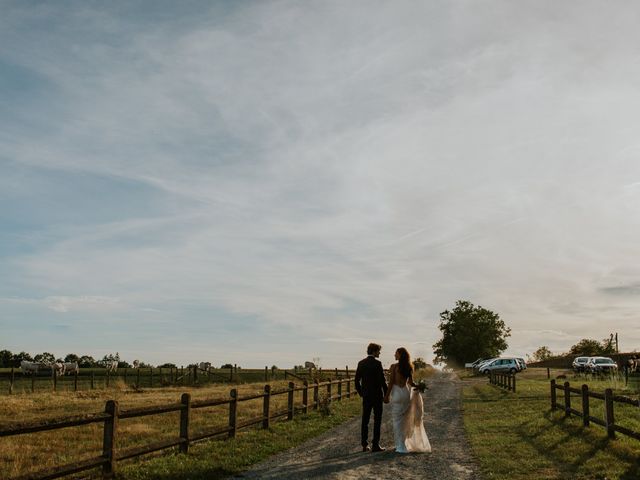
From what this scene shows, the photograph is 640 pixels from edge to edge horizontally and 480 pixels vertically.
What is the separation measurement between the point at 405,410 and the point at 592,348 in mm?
103382

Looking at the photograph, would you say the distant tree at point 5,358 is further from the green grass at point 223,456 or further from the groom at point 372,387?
the groom at point 372,387

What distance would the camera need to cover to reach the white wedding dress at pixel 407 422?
Result: 12.4 meters

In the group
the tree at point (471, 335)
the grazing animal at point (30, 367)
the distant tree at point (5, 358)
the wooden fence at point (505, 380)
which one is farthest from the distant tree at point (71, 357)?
the wooden fence at point (505, 380)

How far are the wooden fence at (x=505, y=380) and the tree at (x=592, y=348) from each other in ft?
225

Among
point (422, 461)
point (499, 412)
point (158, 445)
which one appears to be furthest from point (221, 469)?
point (499, 412)

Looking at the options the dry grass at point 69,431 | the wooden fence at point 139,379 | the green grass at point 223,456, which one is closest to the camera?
the green grass at point 223,456

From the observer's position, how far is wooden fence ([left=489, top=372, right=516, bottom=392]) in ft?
105

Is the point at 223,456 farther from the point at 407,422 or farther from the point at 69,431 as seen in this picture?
the point at 69,431

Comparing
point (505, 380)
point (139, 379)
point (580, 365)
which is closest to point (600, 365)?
point (580, 365)

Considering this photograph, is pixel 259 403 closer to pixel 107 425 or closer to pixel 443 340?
pixel 107 425

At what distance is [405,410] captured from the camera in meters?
12.4

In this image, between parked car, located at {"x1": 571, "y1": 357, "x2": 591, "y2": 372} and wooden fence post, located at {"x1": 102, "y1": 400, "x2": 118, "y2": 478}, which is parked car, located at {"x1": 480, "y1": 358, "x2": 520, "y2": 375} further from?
wooden fence post, located at {"x1": 102, "y1": 400, "x2": 118, "y2": 478}

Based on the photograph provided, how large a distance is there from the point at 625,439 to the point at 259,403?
18.2 m

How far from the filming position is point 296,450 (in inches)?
520
